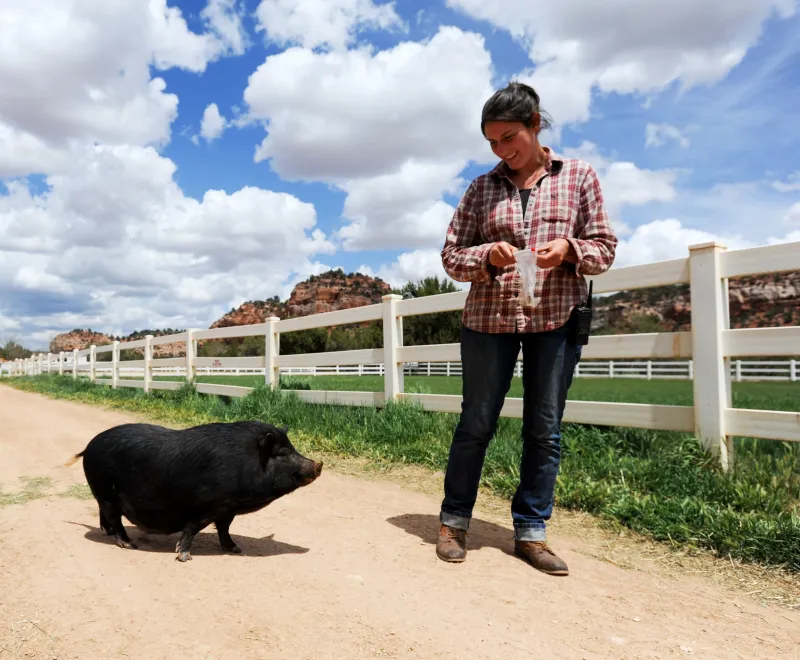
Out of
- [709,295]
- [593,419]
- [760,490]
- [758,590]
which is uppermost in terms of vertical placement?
[709,295]

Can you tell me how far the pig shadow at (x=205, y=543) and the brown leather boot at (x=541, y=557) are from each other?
41.6 inches

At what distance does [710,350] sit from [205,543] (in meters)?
3.40

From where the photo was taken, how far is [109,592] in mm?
2426

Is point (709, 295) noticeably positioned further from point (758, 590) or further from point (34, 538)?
point (34, 538)

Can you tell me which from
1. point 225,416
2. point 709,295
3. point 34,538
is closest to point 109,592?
point 34,538

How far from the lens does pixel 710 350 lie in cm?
418

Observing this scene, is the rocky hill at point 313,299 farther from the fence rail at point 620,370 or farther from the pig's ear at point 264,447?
the pig's ear at point 264,447

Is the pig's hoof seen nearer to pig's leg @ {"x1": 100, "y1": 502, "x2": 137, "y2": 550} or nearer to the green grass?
pig's leg @ {"x1": 100, "y1": 502, "x2": 137, "y2": 550}

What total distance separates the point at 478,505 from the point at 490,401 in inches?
53.1

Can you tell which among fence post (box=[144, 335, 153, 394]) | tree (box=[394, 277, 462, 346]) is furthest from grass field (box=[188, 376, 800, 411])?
tree (box=[394, 277, 462, 346])

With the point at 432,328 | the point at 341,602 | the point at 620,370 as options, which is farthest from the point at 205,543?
the point at 432,328

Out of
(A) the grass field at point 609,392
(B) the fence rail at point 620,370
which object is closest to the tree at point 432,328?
(B) the fence rail at point 620,370

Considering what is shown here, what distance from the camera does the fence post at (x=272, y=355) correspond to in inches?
354

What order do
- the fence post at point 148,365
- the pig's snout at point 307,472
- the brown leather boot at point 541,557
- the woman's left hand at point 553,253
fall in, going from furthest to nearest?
the fence post at point 148,365
the pig's snout at point 307,472
the brown leather boot at point 541,557
the woman's left hand at point 553,253
